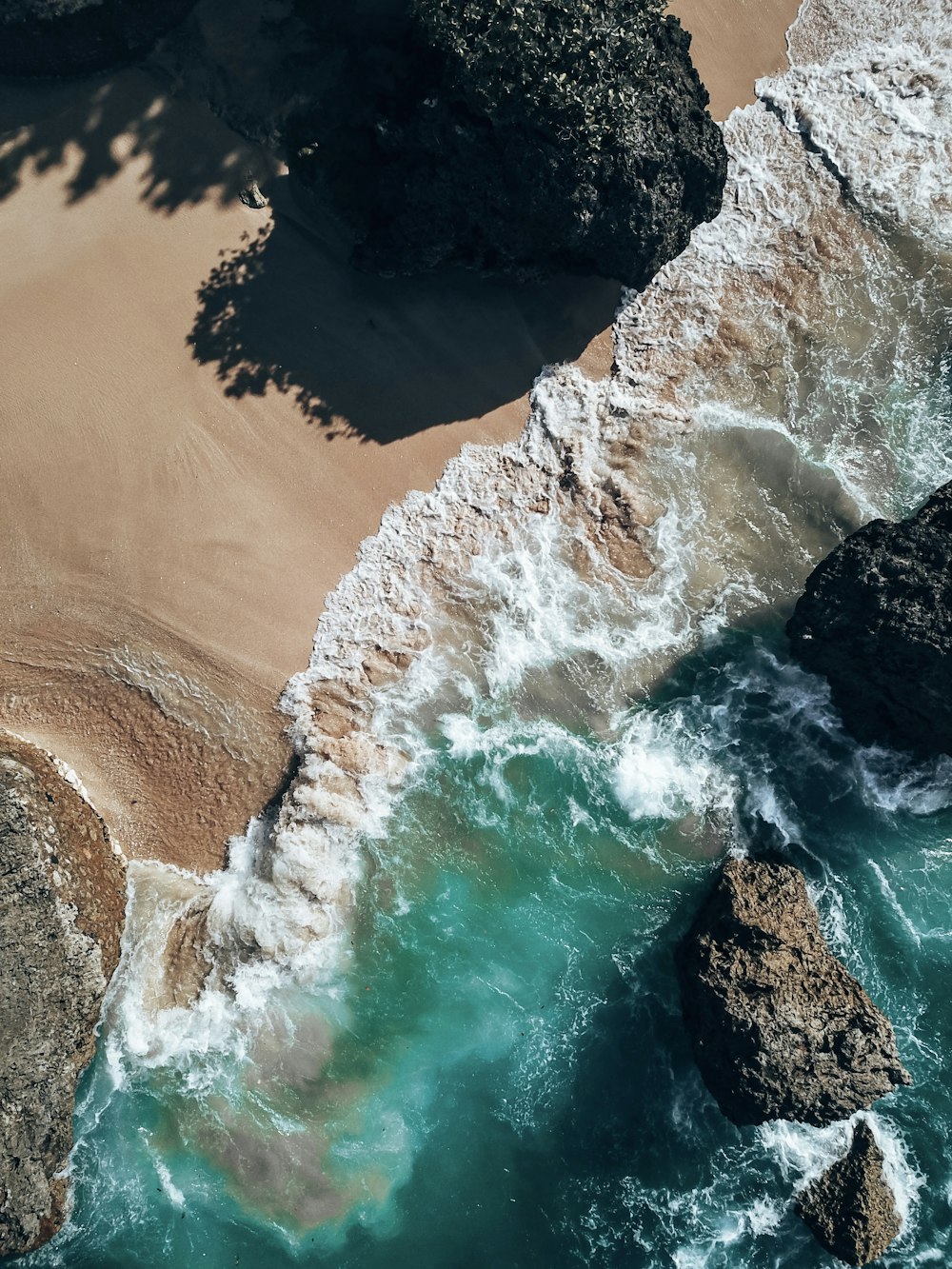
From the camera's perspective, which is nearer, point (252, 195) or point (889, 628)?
point (889, 628)

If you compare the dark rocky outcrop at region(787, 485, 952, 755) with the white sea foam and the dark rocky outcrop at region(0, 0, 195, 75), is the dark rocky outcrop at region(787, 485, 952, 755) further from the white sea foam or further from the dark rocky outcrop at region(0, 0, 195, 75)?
the dark rocky outcrop at region(0, 0, 195, 75)

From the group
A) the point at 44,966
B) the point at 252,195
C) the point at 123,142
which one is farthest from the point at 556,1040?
the point at 123,142

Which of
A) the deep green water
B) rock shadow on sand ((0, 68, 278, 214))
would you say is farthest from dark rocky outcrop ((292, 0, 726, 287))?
the deep green water

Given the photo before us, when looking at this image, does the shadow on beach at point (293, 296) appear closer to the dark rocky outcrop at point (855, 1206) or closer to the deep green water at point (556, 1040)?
the deep green water at point (556, 1040)

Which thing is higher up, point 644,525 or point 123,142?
point 644,525

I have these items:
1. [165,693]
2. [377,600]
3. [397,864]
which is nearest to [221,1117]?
[397,864]

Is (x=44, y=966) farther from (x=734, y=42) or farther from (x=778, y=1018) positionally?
(x=734, y=42)

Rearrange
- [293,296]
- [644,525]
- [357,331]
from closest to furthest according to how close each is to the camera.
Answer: [293,296] < [357,331] < [644,525]

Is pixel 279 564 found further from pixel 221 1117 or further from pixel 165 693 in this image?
pixel 221 1117
